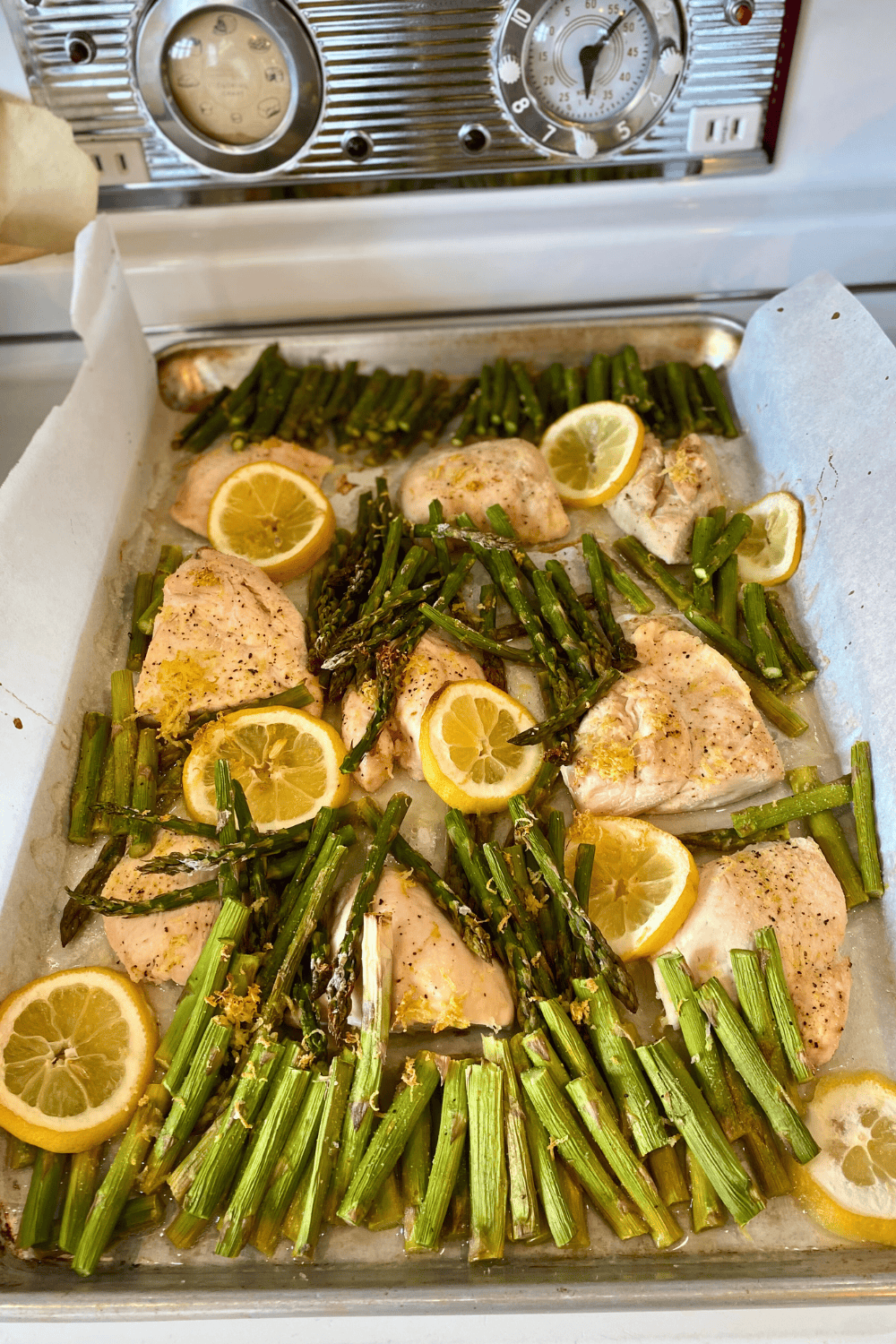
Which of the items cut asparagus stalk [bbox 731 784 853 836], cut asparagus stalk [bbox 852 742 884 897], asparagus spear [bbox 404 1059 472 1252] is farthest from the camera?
cut asparagus stalk [bbox 731 784 853 836]

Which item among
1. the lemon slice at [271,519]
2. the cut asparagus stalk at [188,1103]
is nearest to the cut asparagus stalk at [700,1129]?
the cut asparagus stalk at [188,1103]

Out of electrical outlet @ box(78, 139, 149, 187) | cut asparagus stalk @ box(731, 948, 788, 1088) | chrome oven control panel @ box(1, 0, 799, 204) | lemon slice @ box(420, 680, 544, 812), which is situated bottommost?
cut asparagus stalk @ box(731, 948, 788, 1088)

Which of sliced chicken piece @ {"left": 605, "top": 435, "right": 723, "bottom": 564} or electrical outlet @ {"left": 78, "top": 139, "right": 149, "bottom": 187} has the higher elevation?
electrical outlet @ {"left": 78, "top": 139, "right": 149, "bottom": 187}

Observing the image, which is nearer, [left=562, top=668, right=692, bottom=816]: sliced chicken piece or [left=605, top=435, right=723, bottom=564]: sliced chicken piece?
[left=562, top=668, right=692, bottom=816]: sliced chicken piece

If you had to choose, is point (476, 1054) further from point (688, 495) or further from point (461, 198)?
point (461, 198)

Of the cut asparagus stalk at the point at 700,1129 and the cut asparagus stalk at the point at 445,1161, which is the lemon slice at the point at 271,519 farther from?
the cut asparagus stalk at the point at 700,1129

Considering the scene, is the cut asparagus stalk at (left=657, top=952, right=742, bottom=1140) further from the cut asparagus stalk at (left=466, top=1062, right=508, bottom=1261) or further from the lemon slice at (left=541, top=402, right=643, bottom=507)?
the lemon slice at (left=541, top=402, right=643, bottom=507)

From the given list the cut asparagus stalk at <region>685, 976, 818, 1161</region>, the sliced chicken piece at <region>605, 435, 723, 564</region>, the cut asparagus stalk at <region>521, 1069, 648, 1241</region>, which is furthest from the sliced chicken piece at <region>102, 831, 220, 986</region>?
the sliced chicken piece at <region>605, 435, 723, 564</region>

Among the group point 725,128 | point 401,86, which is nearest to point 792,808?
point 725,128
